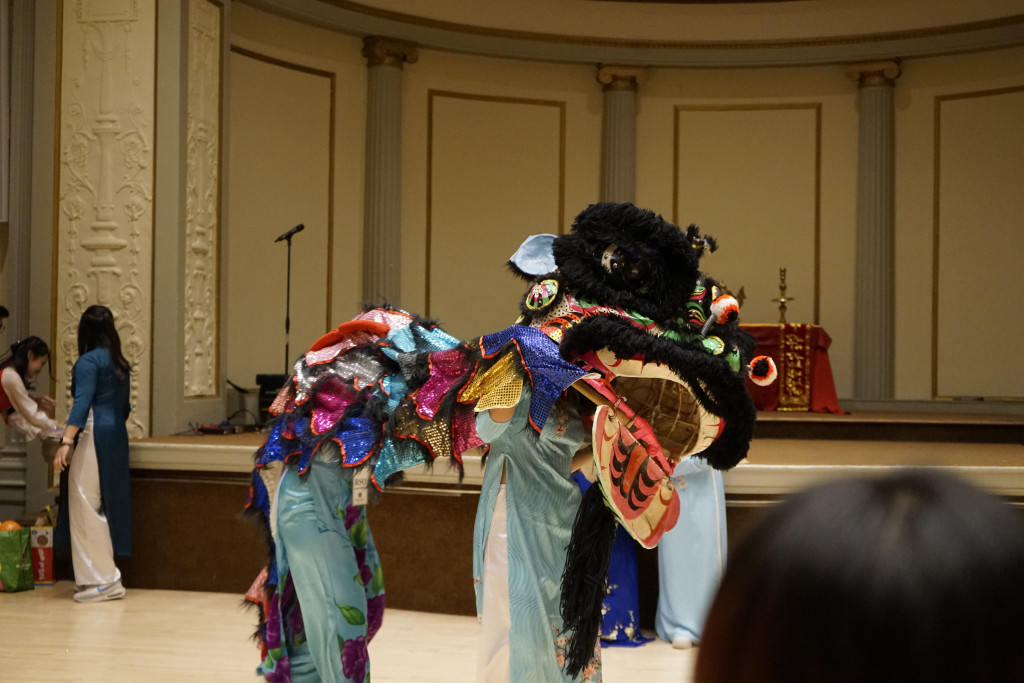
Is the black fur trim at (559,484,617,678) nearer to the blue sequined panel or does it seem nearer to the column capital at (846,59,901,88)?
the blue sequined panel

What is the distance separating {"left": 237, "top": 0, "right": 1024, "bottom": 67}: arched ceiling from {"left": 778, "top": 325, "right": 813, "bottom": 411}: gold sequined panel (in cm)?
251

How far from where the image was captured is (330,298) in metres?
8.03

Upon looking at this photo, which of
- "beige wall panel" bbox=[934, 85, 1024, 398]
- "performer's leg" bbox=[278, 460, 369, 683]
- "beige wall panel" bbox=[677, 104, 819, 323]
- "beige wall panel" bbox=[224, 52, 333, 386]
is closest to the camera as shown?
"performer's leg" bbox=[278, 460, 369, 683]

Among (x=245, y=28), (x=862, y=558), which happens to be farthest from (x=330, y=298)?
(x=862, y=558)

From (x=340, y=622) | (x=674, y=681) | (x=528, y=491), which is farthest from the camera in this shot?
(x=674, y=681)

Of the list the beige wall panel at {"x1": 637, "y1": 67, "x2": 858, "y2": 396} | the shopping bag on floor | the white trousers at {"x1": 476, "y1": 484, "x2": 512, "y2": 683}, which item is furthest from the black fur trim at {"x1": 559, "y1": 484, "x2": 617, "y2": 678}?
the beige wall panel at {"x1": 637, "y1": 67, "x2": 858, "y2": 396}

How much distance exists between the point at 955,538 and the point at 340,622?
242cm

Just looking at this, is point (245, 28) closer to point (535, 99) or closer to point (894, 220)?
point (535, 99)

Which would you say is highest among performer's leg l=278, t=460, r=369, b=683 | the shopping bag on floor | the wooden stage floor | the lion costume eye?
the lion costume eye

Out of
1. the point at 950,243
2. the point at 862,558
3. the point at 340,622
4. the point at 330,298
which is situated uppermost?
the point at 950,243

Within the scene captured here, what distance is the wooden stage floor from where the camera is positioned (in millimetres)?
3525

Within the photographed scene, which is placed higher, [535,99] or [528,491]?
[535,99]

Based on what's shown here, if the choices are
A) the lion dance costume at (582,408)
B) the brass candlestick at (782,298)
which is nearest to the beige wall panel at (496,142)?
the brass candlestick at (782,298)

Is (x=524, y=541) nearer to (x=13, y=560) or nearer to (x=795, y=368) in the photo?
(x=13, y=560)
